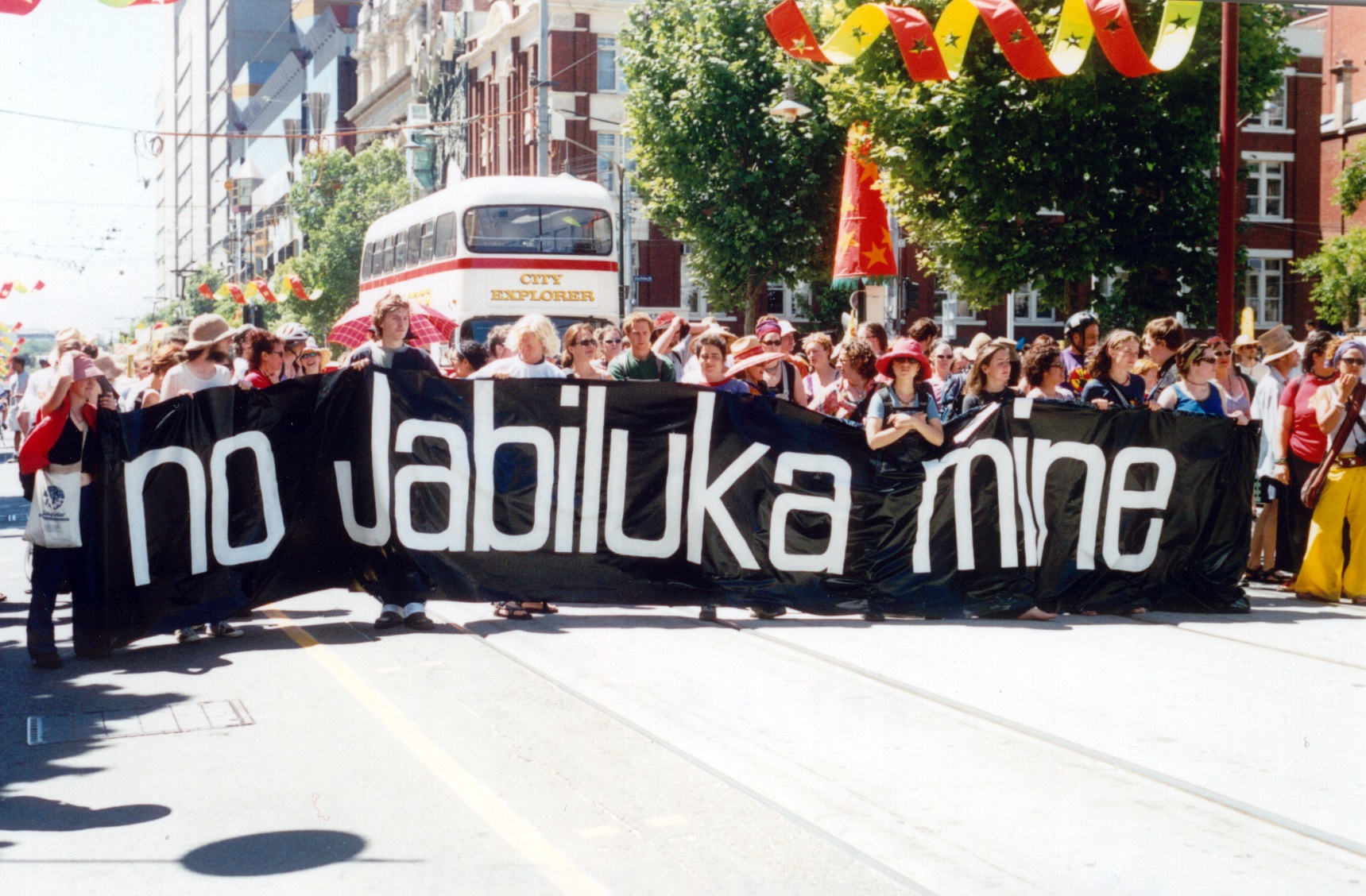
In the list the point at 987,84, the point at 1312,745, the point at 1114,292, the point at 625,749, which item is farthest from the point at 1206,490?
the point at 1114,292

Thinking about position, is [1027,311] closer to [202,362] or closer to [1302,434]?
[1302,434]

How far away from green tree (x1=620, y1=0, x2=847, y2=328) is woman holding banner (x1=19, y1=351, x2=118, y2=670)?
3046cm

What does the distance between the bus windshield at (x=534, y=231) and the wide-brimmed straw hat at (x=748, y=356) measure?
14.6 metres

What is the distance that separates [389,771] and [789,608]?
4.13 meters

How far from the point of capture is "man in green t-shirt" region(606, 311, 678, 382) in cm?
1020

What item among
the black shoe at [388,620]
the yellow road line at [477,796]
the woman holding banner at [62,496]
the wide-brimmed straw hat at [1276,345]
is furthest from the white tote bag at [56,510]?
the wide-brimmed straw hat at [1276,345]

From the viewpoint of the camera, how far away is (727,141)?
3853cm

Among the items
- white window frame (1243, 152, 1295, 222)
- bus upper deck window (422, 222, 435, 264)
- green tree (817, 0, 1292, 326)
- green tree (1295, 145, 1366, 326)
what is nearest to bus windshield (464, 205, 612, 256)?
bus upper deck window (422, 222, 435, 264)

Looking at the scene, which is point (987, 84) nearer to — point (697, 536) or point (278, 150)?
point (697, 536)

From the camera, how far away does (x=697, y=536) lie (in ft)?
30.6

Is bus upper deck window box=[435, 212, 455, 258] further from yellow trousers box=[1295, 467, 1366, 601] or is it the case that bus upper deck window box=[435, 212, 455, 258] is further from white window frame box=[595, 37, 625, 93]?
white window frame box=[595, 37, 625, 93]

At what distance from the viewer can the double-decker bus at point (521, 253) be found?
2417 centimetres

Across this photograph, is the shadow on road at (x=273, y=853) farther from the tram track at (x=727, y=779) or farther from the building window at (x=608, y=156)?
the building window at (x=608, y=156)

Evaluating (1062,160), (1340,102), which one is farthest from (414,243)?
(1340,102)
